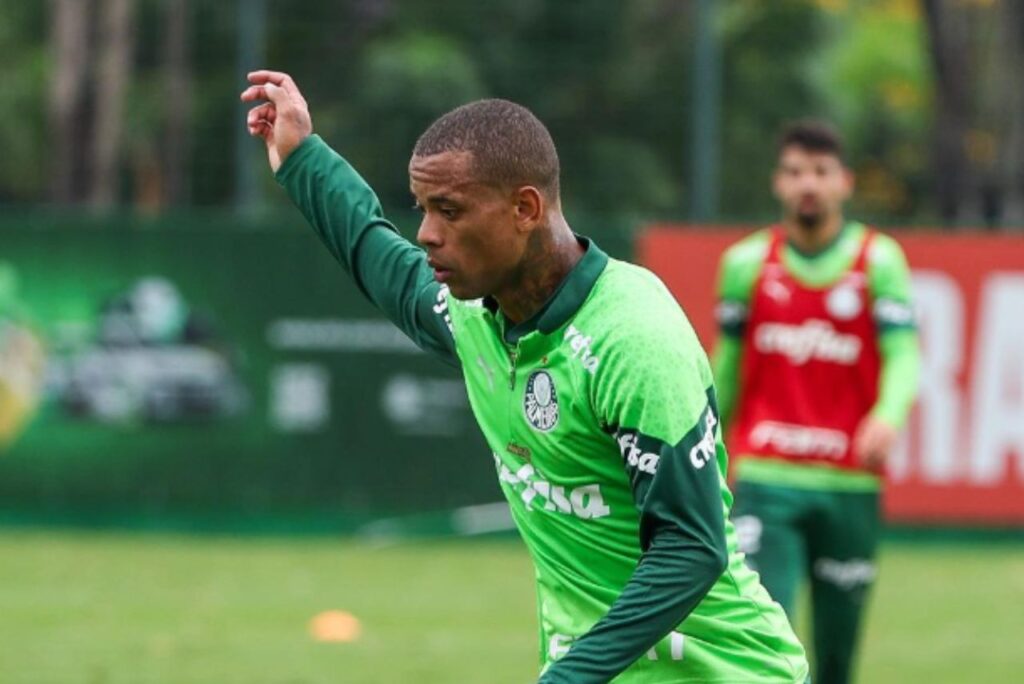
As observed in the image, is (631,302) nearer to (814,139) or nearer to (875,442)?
(875,442)

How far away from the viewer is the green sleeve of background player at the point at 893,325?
861cm

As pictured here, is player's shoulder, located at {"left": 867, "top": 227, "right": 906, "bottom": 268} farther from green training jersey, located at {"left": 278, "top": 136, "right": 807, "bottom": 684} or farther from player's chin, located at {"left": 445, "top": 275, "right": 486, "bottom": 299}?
player's chin, located at {"left": 445, "top": 275, "right": 486, "bottom": 299}

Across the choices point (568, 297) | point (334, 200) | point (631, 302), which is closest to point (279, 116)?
point (334, 200)

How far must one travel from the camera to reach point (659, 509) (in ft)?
13.7

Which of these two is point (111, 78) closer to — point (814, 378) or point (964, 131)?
point (964, 131)

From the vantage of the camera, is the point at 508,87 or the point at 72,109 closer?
the point at 508,87

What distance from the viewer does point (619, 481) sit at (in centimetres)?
439

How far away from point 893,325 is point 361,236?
4043 mm

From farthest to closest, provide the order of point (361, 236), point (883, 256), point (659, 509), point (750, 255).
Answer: point (750, 255)
point (883, 256)
point (361, 236)
point (659, 509)

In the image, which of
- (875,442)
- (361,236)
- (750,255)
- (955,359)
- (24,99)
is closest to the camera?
(361,236)

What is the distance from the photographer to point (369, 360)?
1736 cm

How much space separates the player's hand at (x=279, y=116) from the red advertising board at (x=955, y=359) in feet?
39.1

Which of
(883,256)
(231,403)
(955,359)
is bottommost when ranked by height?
(231,403)

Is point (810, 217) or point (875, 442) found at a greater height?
point (810, 217)
